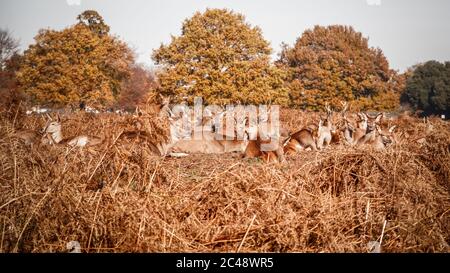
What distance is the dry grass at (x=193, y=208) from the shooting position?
4.10m

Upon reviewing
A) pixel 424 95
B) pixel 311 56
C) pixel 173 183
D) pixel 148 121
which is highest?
pixel 311 56

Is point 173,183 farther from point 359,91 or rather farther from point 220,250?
point 359,91

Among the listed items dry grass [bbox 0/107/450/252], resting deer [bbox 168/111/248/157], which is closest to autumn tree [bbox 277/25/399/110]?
resting deer [bbox 168/111/248/157]

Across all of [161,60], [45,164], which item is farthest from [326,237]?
[161,60]

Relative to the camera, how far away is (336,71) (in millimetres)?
45469

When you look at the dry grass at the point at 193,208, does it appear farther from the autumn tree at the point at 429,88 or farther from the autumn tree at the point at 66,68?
the autumn tree at the point at 429,88

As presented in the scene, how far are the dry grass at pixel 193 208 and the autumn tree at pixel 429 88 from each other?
49.0 m

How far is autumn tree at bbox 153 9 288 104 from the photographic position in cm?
3262

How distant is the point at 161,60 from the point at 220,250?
104ft

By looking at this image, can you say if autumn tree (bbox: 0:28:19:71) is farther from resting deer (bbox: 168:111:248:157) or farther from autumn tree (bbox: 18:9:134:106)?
resting deer (bbox: 168:111:248:157)

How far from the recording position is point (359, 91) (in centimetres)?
4672

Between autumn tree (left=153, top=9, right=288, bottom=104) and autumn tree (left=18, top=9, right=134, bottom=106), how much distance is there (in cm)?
594

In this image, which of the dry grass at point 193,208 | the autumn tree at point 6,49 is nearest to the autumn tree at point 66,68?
the autumn tree at point 6,49

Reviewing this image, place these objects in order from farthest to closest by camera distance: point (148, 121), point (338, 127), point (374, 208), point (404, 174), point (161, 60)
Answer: point (161, 60), point (338, 127), point (148, 121), point (404, 174), point (374, 208)
